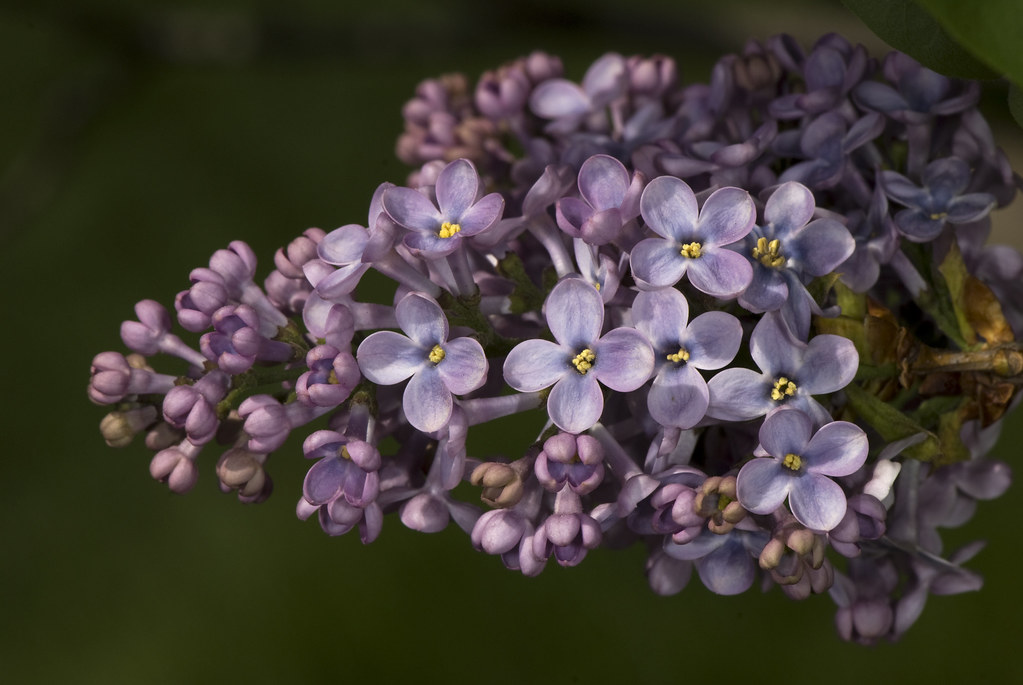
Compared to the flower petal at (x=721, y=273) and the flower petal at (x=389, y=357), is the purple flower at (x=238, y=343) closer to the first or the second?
the flower petal at (x=389, y=357)

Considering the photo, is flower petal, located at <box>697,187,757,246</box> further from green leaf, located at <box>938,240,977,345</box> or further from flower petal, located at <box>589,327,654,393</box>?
green leaf, located at <box>938,240,977,345</box>

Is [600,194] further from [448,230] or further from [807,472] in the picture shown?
[807,472]

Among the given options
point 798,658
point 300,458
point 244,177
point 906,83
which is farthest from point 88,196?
point 906,83

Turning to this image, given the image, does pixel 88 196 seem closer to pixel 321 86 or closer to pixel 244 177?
pixel 244 177

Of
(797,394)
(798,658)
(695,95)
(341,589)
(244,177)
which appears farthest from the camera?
(244,177)

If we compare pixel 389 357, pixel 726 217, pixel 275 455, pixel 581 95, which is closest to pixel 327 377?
pixel 389 357

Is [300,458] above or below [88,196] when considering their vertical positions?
below

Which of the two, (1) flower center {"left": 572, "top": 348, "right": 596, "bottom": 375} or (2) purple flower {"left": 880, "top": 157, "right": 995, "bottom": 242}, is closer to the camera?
(1) flower center {"left": 572, "top": 348, "right": 596, "bottom": 375}

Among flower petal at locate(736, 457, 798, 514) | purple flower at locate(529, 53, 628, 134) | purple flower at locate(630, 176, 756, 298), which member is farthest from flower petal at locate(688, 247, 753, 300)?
purple flower at locate(529, 53, 628, 134)
